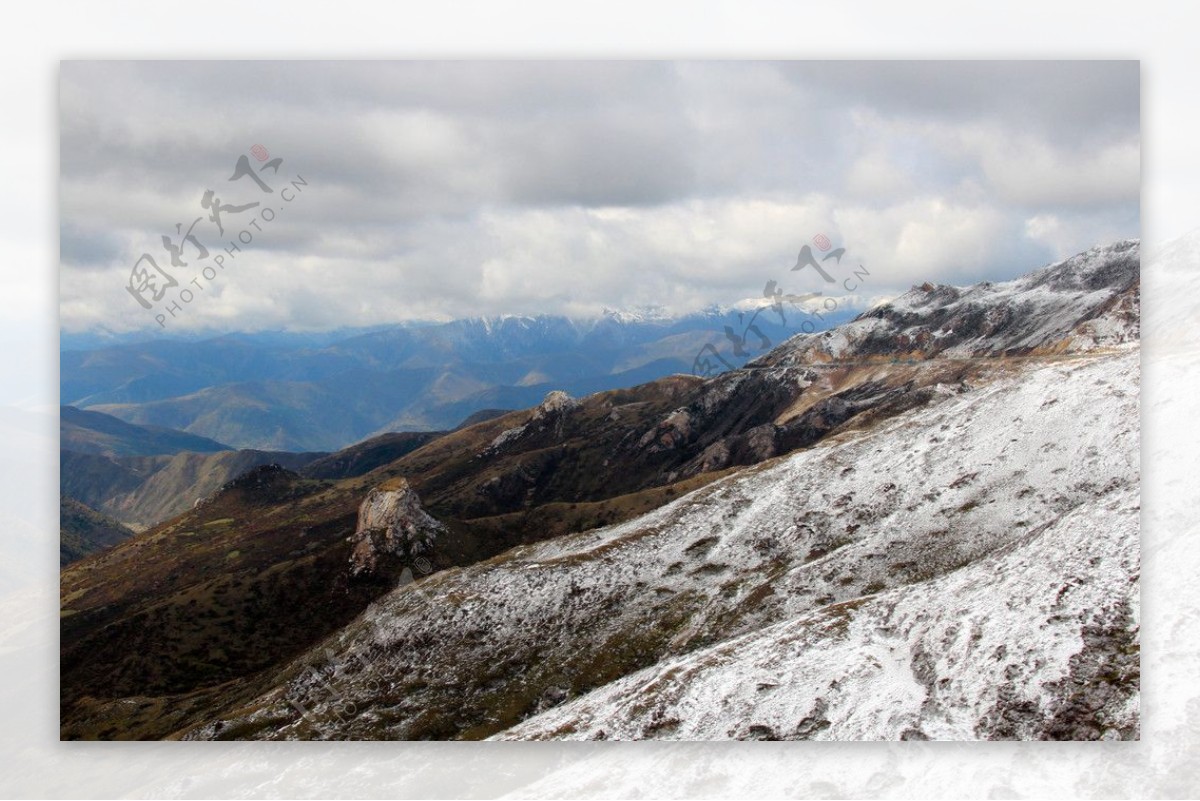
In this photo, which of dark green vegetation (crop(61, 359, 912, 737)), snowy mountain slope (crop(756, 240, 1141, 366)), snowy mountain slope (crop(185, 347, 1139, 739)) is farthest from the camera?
dark green vegetation (crop(61, 359, 912, 737))

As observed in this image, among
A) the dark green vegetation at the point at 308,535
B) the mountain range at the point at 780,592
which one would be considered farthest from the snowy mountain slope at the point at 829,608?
the dark green vegetation at the point at 308,535

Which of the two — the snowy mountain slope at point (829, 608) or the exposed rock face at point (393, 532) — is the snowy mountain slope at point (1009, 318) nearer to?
the snowy mountain slope at point (829, 608)

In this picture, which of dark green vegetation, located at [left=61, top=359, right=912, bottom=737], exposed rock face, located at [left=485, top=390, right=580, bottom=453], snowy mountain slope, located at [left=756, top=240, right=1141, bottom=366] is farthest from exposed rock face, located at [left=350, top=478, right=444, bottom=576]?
exposed rock face, located at [left=485, top=390, right=580, bottom=453]

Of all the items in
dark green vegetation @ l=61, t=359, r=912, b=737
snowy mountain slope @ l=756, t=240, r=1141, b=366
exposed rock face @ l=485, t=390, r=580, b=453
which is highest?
snowy mountain slope @ l=756, t=240, r=1141, b=366

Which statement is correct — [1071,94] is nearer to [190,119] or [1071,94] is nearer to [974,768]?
[974,768]

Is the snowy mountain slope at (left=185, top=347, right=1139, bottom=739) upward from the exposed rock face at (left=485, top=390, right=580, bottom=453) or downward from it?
downward

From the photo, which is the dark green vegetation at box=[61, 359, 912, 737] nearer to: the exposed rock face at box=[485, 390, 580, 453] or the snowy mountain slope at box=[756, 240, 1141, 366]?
the exposed rock face at box=[485, 390, 580, 453]

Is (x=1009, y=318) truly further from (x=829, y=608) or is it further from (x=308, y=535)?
(x=308, y=535)
